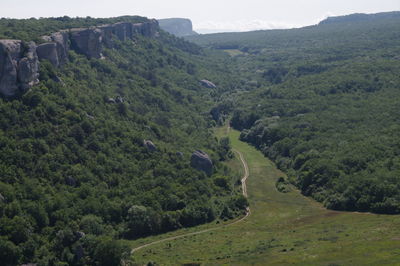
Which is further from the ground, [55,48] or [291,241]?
[55,48]

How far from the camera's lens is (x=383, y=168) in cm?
11438

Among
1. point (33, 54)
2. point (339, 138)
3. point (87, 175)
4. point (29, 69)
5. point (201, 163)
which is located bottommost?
point (201, 163)

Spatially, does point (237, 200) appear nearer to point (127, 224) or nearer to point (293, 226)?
point (293, 226)

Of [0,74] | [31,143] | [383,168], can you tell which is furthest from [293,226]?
[0,74]

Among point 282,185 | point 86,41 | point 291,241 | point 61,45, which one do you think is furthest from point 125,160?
point 86,41

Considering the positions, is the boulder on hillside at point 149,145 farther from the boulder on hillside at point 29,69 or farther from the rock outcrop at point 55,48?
the rock outcrop at point 55,48

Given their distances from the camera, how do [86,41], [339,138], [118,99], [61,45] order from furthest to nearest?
[86,41] → [339,138] → [118,99] → [61,45]

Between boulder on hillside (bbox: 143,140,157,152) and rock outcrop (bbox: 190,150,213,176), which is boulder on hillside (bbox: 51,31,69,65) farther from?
rock outcrop (bbox: 190,150,213,176)

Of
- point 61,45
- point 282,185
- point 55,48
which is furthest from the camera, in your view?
point 61,45

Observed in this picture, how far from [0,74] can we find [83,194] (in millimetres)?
31287

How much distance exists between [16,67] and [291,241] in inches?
2666

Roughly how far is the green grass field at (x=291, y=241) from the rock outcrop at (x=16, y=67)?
1714 inches

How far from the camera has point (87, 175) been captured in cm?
10388

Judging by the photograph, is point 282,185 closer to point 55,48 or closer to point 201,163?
point 201,163
